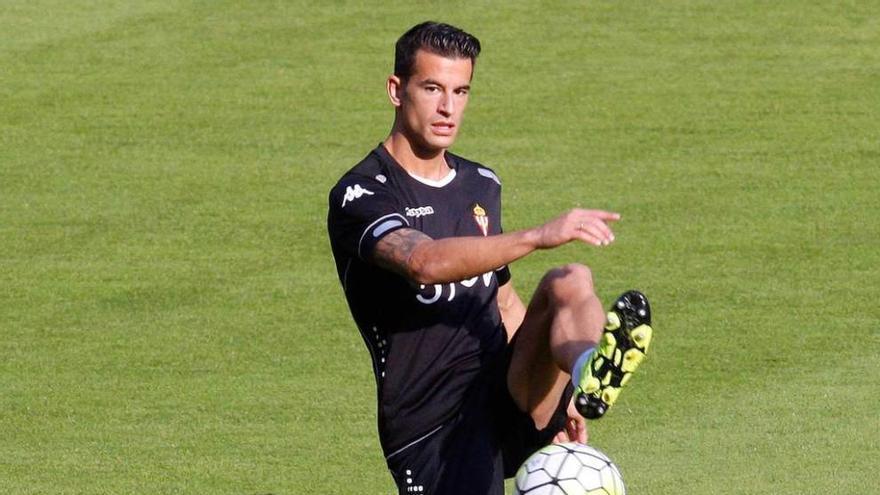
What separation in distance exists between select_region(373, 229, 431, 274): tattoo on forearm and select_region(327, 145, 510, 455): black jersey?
0.36m

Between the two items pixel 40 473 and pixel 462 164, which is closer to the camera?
pixel 462 164

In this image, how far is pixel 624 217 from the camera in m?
14.7

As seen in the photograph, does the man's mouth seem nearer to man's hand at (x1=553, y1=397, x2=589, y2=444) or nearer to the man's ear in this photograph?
the man's ear

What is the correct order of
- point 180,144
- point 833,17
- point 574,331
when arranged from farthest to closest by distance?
point 833,17
point 180,144
point 574,331

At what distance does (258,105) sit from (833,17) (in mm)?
6946

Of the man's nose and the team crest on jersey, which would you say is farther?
the team crest on jersey

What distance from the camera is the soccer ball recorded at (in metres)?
6.98

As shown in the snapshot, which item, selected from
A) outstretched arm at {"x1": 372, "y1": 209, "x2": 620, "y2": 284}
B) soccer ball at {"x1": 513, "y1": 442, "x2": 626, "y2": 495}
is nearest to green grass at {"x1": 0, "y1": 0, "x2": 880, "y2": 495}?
soccer ball at {"x1": 513, "y1": 442, "x2": 626, "y2": 495}

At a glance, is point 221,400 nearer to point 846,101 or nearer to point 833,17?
point 846,101

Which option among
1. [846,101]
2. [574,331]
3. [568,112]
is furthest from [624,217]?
[574,331]

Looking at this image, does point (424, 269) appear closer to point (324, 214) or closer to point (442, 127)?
point (442, 127)

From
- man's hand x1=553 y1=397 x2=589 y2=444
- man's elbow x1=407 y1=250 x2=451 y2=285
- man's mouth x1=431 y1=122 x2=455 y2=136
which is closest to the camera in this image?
man's elbow x1=407 y1=250 x2=451 y2=285

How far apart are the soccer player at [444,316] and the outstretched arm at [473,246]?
0.19 metres

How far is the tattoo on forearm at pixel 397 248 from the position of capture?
6797 millimetres
